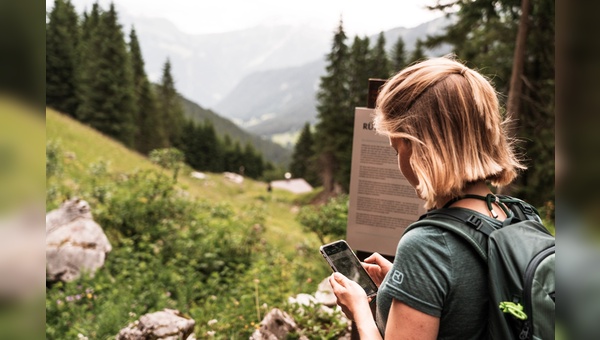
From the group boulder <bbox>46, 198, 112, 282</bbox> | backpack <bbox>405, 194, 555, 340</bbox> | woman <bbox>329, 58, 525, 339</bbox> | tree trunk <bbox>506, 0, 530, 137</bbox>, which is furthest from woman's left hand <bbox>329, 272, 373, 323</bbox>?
tree trunk <bbox>506, 0, 530, 137</bbox>

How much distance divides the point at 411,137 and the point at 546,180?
13688mm

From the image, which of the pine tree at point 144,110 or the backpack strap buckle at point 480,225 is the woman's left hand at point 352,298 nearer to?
the backpack strap buckle at point 480,225

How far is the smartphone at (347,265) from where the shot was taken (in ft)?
6.86

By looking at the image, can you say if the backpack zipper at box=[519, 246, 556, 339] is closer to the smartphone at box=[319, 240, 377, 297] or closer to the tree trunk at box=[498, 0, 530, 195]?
the smartphone at box=[319, 240, 377, 297]

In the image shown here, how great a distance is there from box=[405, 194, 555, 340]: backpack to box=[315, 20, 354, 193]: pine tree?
36137mm

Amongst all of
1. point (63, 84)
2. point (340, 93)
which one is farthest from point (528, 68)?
point (63, 84)

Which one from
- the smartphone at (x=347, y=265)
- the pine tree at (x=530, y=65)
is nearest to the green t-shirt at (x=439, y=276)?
the smartphone at (x=347, y=265)

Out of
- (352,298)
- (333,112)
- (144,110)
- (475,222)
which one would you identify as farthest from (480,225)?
(144,110)

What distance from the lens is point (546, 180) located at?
44.1 ft

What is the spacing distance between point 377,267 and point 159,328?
294 centimetres

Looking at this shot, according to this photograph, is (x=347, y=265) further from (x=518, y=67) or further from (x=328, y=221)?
(x=518, y=67)

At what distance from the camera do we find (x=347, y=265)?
216cm

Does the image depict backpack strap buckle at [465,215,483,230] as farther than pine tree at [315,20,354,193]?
No

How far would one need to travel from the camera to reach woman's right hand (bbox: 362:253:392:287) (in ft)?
7.10
